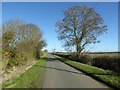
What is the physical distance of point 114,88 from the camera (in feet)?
35.6

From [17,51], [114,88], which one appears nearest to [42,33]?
[17,51]

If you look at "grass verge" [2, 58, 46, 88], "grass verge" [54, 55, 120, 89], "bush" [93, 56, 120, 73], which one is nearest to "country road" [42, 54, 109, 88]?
"grass verge" [2, 58, 46, 88]

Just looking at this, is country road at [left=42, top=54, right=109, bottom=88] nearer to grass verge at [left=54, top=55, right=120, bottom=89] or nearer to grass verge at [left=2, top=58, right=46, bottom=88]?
grass verge at [left=2, top=58, right=46, bottom=88]

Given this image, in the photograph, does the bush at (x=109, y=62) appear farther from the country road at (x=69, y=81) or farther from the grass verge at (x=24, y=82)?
the grass verge at (x=24, y=82)

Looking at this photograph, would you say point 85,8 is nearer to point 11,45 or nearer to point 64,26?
point 64,26

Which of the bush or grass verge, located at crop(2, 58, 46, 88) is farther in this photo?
the bush

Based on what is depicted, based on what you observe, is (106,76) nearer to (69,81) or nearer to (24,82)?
(69,81)

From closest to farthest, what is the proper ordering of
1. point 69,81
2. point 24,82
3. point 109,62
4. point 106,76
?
point 24,82 < point 69,81 < point 106,76 < point 109,62

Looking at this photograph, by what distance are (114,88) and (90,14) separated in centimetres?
3430

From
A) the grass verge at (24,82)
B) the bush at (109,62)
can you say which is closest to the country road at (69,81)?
the grass verge at (24,82)

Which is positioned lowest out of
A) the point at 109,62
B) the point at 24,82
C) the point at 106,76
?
the point at 24,82

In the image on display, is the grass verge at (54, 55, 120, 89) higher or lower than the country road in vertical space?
higher

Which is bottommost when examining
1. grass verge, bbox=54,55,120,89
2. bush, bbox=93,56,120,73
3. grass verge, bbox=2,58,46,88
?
grass verge, bbox=2,58,46,88

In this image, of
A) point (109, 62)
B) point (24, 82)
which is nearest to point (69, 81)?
point (24, 82)
